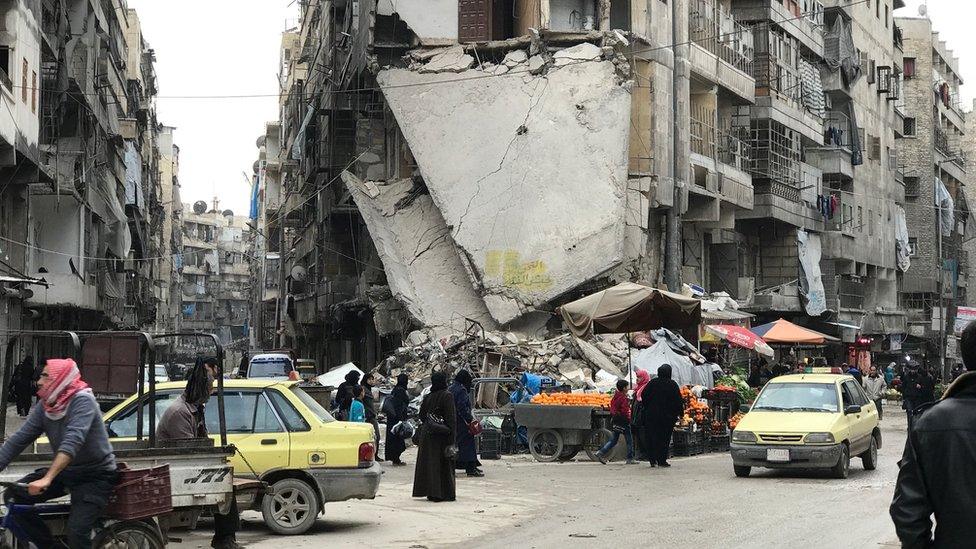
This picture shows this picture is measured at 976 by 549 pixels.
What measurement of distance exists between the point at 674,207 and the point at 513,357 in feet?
Answer: 27.8

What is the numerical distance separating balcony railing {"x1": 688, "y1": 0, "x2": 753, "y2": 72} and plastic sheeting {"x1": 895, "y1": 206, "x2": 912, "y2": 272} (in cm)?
2377

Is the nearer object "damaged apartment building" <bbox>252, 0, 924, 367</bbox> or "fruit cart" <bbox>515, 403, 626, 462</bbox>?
"fruit cart" <bbox>515, 403, 626, 462</bbox>

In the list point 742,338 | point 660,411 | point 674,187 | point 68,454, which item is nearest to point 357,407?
point 660,411

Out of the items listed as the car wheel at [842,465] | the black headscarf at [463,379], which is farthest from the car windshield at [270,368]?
the car wheel at [842,465]

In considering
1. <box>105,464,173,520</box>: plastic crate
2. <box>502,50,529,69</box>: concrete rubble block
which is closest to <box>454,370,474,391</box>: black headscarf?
<box>105,464,173,520</box>: plastic crate

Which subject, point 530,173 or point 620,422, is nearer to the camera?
point 620,422

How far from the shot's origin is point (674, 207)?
38000 millimetres

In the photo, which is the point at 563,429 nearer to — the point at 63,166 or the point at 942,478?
the point at 942,478

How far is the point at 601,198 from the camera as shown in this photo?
34.7 m

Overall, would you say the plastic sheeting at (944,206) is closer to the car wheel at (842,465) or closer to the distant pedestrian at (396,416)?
the distant pedestrian at (396,416)

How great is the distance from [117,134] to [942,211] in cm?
4961

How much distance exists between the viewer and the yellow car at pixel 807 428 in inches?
698

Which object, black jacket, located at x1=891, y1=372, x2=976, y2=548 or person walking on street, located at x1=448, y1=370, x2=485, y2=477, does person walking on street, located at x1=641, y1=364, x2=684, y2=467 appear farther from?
black jacket, located at x1=891, y1=372, x2=976, y2=548

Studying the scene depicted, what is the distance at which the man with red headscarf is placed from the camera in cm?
768
